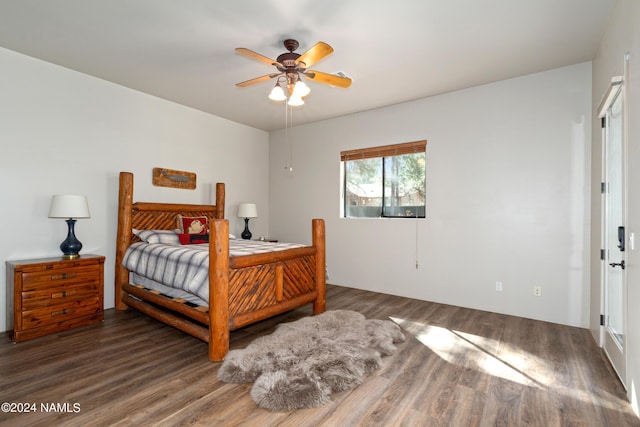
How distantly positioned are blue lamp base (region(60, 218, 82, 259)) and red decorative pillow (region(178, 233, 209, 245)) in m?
1.06

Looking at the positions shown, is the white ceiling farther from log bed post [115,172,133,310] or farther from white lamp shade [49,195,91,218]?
white lamp shade [49,195,91,218]

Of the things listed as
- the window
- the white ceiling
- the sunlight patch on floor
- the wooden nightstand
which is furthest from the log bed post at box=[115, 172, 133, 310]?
the sunlight patch on floor

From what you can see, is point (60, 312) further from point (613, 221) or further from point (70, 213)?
point (613, 221)

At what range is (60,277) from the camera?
322 centimetres

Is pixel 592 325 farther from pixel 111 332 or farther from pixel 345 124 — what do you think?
pixel 111 332

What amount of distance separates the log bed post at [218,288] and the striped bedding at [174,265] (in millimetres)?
220

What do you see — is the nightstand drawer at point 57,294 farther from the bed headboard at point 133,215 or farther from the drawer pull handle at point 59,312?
the bed headboard at point 133,215

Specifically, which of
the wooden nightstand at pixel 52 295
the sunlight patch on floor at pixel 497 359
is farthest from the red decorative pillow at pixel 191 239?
the sunlight patch on floor at pixel 497 359

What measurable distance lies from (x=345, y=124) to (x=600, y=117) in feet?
10.7

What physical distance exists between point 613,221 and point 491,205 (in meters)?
1.32

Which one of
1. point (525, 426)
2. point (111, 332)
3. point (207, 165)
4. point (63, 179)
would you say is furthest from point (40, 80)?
point (525, 426)

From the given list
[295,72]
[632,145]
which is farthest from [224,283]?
[632,145]

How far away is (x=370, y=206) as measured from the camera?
512cm

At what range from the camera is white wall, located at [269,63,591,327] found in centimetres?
346
